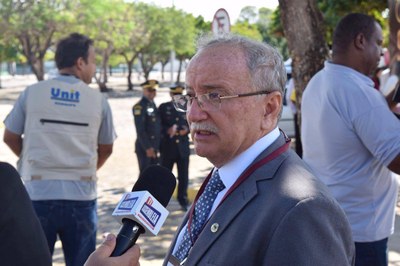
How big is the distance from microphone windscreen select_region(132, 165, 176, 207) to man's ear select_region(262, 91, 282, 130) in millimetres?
603

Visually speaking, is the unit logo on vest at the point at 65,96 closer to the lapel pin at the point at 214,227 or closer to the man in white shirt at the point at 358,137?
the man in white shirt at the point at 358,137

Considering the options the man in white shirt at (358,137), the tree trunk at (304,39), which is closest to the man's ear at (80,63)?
the man in white shirt at (358,137)

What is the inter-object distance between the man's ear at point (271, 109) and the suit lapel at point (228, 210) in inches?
6.4

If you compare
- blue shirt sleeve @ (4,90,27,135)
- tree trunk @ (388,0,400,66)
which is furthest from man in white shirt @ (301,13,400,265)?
blue shirt sleeve @ (4,90,27,135)

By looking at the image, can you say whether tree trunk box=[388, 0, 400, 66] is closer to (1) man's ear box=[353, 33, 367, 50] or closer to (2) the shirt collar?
(1) man's ear box=[353, 33, 367, 50]

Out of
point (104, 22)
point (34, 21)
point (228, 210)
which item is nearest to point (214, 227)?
point (228, 210)

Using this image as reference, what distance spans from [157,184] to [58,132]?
1961 millimetres

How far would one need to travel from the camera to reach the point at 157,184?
2.46 metres

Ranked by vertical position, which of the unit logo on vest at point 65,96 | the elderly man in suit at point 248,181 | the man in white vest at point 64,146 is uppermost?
the elderly man in suit at point 248,181

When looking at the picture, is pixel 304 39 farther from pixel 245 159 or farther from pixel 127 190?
pixel 127 190

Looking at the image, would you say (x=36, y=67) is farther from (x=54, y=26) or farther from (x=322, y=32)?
(x=322, y=32)

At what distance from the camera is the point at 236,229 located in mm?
1811

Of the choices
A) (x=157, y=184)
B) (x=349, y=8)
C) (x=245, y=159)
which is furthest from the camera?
(x=349, y=8)

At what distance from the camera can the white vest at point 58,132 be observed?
13.8ft
